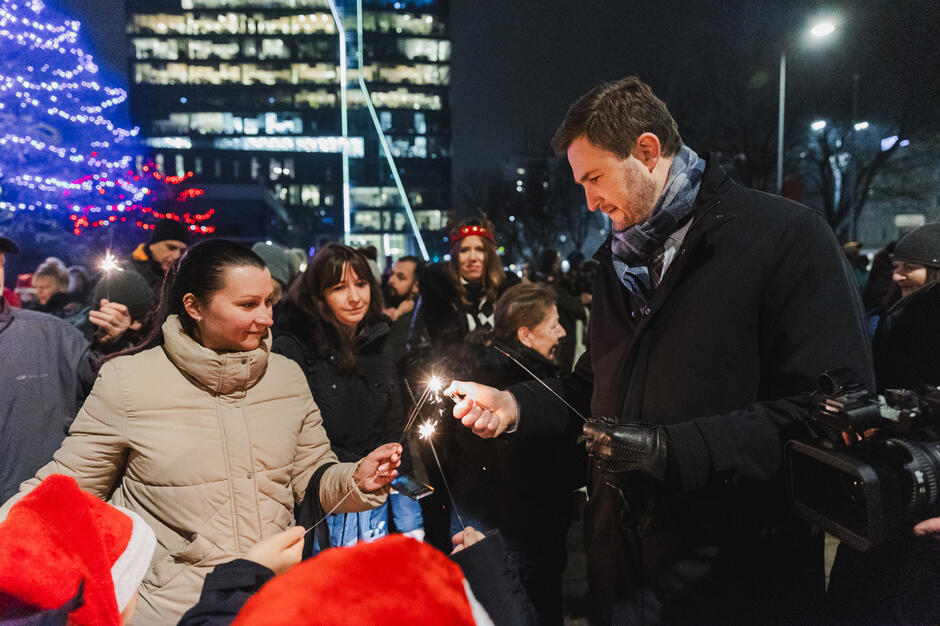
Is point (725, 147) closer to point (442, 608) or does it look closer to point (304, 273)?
point (304, 273)

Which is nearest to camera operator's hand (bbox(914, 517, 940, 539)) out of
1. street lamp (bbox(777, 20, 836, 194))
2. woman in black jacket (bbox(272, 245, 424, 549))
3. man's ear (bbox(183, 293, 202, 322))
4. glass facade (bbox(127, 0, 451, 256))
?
woman in black jacket (bbox(272, 245, 424, 549))

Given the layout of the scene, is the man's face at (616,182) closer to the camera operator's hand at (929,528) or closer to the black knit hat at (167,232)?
the camera operator's hand at (929,528)

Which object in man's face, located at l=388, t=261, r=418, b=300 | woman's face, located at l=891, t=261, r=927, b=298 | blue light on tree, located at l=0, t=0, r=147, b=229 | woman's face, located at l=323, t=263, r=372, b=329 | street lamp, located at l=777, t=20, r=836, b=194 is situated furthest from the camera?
blue light on tree, located at l=0, t=0, r=147, b=229

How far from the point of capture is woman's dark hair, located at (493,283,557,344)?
3.82 meters

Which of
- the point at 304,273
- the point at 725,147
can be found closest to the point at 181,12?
the point at 725,147

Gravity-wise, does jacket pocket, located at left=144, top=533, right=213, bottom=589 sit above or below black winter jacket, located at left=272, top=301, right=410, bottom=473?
below

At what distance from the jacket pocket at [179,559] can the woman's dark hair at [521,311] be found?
2104 millimetres

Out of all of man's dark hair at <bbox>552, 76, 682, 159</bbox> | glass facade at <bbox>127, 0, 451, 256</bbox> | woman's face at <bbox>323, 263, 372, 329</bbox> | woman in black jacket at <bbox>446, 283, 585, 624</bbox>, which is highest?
glass facade at <bbox>127, 0, 451, 256</bbox>

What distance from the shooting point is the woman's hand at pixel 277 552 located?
179 centimetres

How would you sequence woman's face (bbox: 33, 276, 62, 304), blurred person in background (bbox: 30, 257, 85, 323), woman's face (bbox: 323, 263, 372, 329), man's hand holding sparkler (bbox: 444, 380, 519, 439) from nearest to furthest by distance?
man's hand holding sparkler (bbox: 444, 380, 519, 439), woman's face (bbox: 323, 263, 372, 329), blurred person in background (bbox: 30, 257, 85, 323), woman's face (bbox: 33, 276, 62, 304)

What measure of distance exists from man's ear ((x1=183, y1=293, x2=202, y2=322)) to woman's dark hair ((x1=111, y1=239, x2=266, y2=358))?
2cm

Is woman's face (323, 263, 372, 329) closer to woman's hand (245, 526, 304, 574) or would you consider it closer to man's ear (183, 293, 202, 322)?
man's ear (183, 293, 202, 322)

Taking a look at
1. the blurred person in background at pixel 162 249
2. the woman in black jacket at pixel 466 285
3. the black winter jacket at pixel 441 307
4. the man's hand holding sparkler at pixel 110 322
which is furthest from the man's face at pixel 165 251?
the woman in black jacket at pixel 466 285

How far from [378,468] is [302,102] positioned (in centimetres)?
10935
